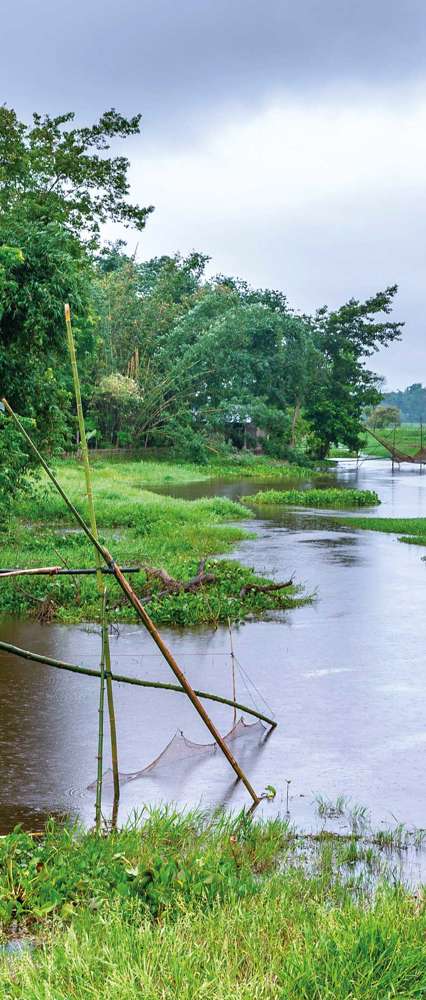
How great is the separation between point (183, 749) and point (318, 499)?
19599 mm

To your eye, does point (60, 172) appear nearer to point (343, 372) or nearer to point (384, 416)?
point (343, 372)

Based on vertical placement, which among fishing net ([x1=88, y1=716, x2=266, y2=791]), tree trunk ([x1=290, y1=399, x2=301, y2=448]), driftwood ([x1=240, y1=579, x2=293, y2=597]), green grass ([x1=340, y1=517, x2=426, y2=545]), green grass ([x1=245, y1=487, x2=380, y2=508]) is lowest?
fishing net ([x1=88, y1=716, x2=266, y2=791])

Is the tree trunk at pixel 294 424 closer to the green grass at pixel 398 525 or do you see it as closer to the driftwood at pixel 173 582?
the green grass at pixel 398 525

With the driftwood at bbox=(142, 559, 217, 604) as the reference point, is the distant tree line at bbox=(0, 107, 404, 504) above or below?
above

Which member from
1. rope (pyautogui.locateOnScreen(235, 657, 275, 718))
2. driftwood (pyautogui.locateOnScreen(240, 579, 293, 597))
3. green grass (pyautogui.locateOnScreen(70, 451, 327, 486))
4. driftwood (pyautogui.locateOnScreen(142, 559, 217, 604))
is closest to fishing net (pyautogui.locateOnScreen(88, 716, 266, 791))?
rope (pyautogui.locateOnScreen(235, 657, 275, 718))

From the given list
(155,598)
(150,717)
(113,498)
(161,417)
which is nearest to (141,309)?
(161,417)

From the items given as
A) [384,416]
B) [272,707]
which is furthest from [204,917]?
[384,416]

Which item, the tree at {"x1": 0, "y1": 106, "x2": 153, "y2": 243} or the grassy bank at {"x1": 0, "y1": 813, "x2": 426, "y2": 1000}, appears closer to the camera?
the grassy bank at {"x1": 0, "y1": 813, "x2": 426, "y2": 1000}

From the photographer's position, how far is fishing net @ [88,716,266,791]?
6.30 meters

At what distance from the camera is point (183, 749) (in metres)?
6.73

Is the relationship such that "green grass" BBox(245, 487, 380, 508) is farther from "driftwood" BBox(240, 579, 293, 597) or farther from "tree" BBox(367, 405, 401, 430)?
"tree" BBox(367, 405, 401, 430)

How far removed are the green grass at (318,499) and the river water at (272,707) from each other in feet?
39.9

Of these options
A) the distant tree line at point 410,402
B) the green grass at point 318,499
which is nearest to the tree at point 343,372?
the green grass at point 318,499

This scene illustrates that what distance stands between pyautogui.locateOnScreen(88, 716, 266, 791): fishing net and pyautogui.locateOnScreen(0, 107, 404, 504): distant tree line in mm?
9270
